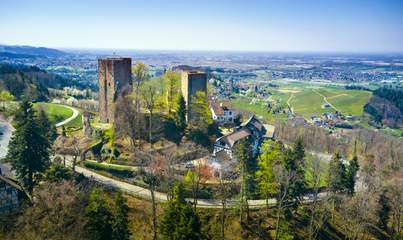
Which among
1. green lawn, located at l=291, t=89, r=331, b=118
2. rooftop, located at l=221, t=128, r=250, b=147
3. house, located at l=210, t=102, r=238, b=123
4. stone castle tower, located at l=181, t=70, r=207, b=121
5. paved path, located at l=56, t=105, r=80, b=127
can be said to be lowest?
green lawn, located at l=291, t=89, r=331, b=118

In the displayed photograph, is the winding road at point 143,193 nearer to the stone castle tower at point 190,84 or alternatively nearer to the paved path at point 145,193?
the paved path at point 145,193

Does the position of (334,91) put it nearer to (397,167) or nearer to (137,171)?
(397,167)

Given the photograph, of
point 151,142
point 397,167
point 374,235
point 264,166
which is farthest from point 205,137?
point 397,167

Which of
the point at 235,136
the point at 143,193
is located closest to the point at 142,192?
the point at 143,193

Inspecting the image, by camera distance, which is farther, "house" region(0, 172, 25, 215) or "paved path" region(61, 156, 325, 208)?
"paved path" region(61, 156, 325, 208)

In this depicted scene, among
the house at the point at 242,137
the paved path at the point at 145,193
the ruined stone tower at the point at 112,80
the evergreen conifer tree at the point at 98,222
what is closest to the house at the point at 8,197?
the paved path at the point at 145,193

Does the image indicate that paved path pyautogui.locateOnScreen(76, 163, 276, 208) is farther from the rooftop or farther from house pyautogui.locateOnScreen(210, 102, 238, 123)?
house pyautogui.locateOnScreen(210, 102, 238, 123)

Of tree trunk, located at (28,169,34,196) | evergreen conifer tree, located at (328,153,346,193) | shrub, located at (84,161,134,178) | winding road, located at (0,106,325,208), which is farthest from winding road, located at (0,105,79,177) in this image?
evergreen conifer tree, located at (328,153,346,193)
